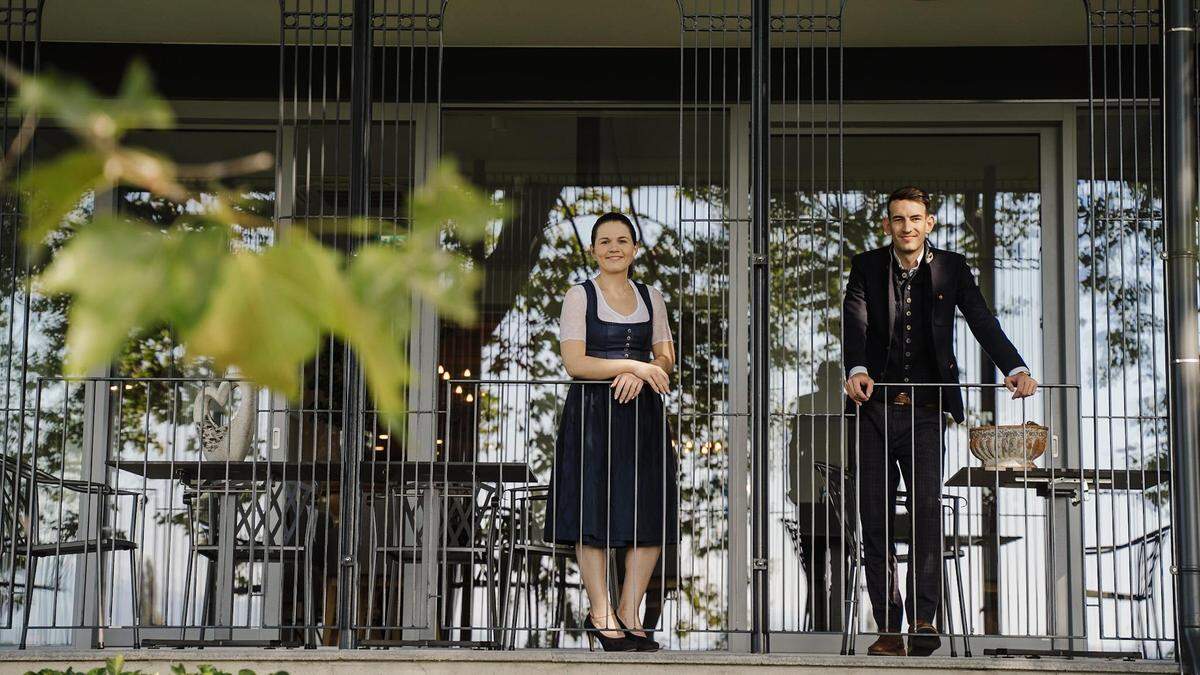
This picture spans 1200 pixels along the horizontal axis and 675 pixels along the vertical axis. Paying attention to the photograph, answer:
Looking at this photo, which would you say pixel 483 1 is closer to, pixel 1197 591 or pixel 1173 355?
pixel 1173 355

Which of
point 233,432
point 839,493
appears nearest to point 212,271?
point 839,493

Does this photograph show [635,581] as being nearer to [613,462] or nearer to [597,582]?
[597,582]

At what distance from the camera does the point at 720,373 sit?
7477 millimetres

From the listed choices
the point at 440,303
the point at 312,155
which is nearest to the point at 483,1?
the point at 312,155

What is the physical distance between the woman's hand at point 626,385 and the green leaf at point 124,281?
448 centimetres

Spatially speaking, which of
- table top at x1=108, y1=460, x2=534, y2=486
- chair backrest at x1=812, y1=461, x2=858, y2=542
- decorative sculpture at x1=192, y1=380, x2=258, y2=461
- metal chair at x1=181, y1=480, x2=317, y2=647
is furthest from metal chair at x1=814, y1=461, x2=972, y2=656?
decorative sculpture at x1=192, y1=380, x2=258, y2=461

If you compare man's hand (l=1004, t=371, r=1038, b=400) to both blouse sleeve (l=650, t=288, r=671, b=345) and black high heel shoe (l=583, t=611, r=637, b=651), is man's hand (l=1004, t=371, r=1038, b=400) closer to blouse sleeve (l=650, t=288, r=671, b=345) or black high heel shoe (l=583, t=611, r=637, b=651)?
blouse sleeve (l=650, t=288, r=671, b=345)

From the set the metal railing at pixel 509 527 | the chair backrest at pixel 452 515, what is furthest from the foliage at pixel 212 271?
the chair backrest at pixel 452 515

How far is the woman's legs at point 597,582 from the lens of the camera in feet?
18.0

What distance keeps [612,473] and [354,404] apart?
927mm

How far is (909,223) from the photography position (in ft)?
18.5

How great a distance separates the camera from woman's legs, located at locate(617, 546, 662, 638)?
552 centimetres

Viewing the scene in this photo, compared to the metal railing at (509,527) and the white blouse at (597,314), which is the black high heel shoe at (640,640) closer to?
the metal railing at (509,527)

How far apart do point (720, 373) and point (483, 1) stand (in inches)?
78.5
